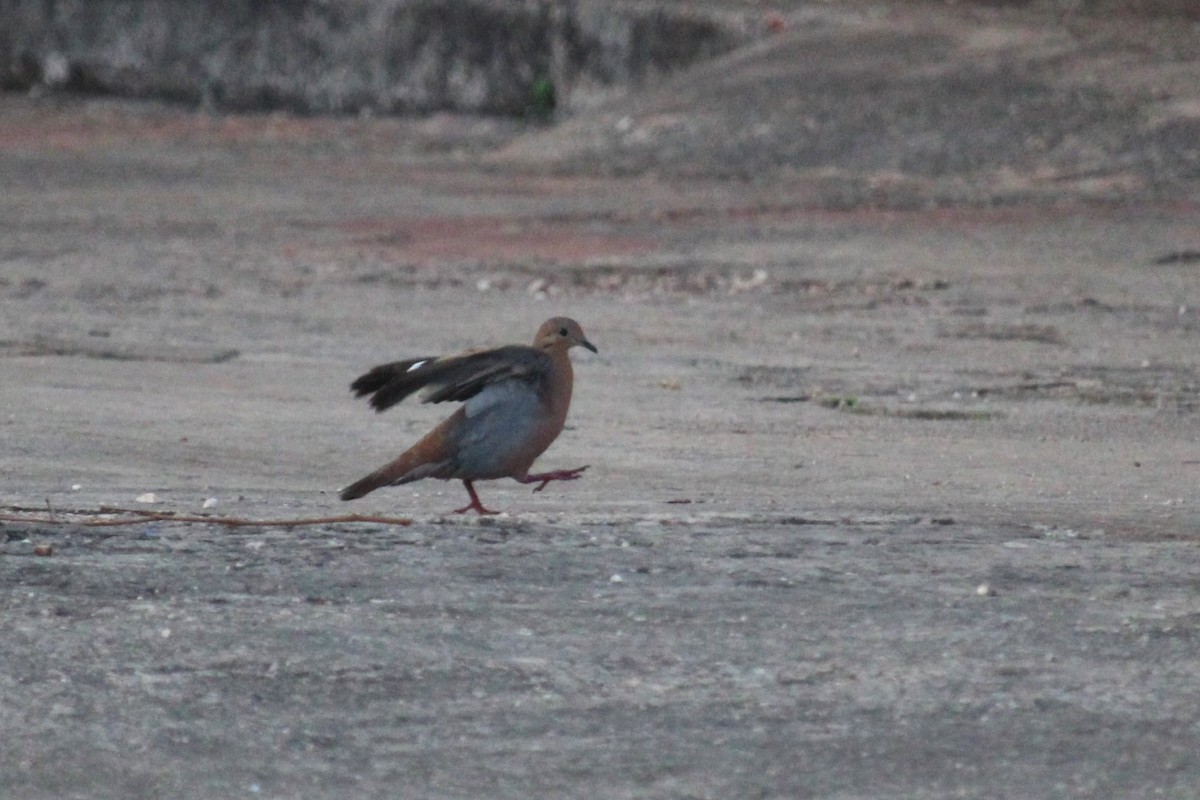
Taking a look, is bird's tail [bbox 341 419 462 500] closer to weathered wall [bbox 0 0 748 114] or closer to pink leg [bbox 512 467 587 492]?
pink leg [bbox 512 467 587 492]

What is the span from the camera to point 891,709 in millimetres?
5172

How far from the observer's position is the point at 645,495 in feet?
26.9

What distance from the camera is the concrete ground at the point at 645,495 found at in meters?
4.99

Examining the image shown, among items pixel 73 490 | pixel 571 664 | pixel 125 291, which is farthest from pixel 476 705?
pixel 125 291

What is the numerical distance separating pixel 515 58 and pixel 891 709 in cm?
2572

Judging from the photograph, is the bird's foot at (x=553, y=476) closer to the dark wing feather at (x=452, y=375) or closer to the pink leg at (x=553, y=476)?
the pink leg at (x=553, y=476)

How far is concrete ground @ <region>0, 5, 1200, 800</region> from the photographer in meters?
4.99

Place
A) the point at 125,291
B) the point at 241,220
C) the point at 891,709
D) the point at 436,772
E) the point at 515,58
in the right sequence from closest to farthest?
the point at 436,772
the point at 891,709
the point at 125,291
the point at 241,220
the point at 515,58

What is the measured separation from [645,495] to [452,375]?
5.19 feet

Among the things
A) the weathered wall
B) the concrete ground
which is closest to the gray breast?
the concrete ground

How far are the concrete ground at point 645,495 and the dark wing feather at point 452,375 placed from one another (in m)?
0.40

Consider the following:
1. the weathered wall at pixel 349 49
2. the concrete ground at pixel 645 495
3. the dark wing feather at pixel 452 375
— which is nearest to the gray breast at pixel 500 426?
the dark wing feather at pixel 452 375

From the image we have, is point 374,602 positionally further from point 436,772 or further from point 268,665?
point 436,772

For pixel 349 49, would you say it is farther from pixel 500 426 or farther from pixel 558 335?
pixel 500 426
